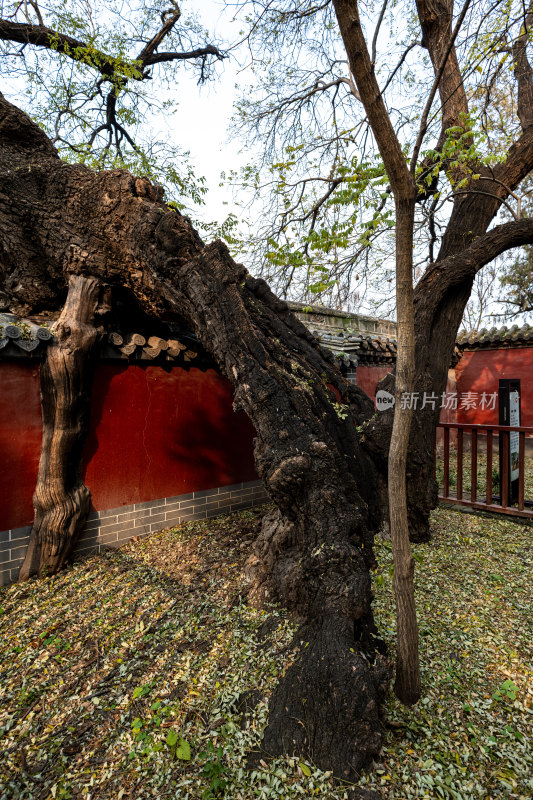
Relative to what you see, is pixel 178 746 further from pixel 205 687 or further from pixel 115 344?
pixel 115 344

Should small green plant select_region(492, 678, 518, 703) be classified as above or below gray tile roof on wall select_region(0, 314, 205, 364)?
below

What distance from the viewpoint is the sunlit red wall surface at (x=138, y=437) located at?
3.56m

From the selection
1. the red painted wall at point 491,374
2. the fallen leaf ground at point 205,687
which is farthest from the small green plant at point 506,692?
the red painted wall at point 491,374

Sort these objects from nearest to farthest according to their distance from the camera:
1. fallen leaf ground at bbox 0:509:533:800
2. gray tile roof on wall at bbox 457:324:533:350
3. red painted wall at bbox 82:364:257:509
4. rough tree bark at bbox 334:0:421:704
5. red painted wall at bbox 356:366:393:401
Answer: rough tree bark at bbox 334:0:421:704 < fallen leaf ground at bbox 0:509:533:800 < red painted wall at bbox 82:364:257:509 < red painted wall at bbox 356:366:393:401 < gray tile roof on wall at bbox 457:324:533:350

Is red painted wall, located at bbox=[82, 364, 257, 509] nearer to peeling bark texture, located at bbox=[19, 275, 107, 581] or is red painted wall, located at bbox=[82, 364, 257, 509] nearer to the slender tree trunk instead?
peeling bark texture, located at bbox=[19, 275, 107, 581]

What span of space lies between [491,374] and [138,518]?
31.3 feet

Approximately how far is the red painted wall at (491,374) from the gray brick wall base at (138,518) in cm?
772

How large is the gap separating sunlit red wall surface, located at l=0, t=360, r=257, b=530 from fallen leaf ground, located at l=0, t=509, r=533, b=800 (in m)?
0.83

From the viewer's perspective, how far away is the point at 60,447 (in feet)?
12.0

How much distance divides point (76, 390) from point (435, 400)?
3545 mm

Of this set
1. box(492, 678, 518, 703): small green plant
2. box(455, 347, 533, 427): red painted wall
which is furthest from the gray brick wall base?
box(455, 347, 533, 427): red painted wall

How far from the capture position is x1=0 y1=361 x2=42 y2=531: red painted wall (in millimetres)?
3488

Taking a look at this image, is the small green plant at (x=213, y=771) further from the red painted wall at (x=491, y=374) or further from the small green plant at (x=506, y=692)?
the red painted wall at (x=491, y=374)

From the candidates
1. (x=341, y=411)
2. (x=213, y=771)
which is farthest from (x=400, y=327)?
(x=213, y=771)
